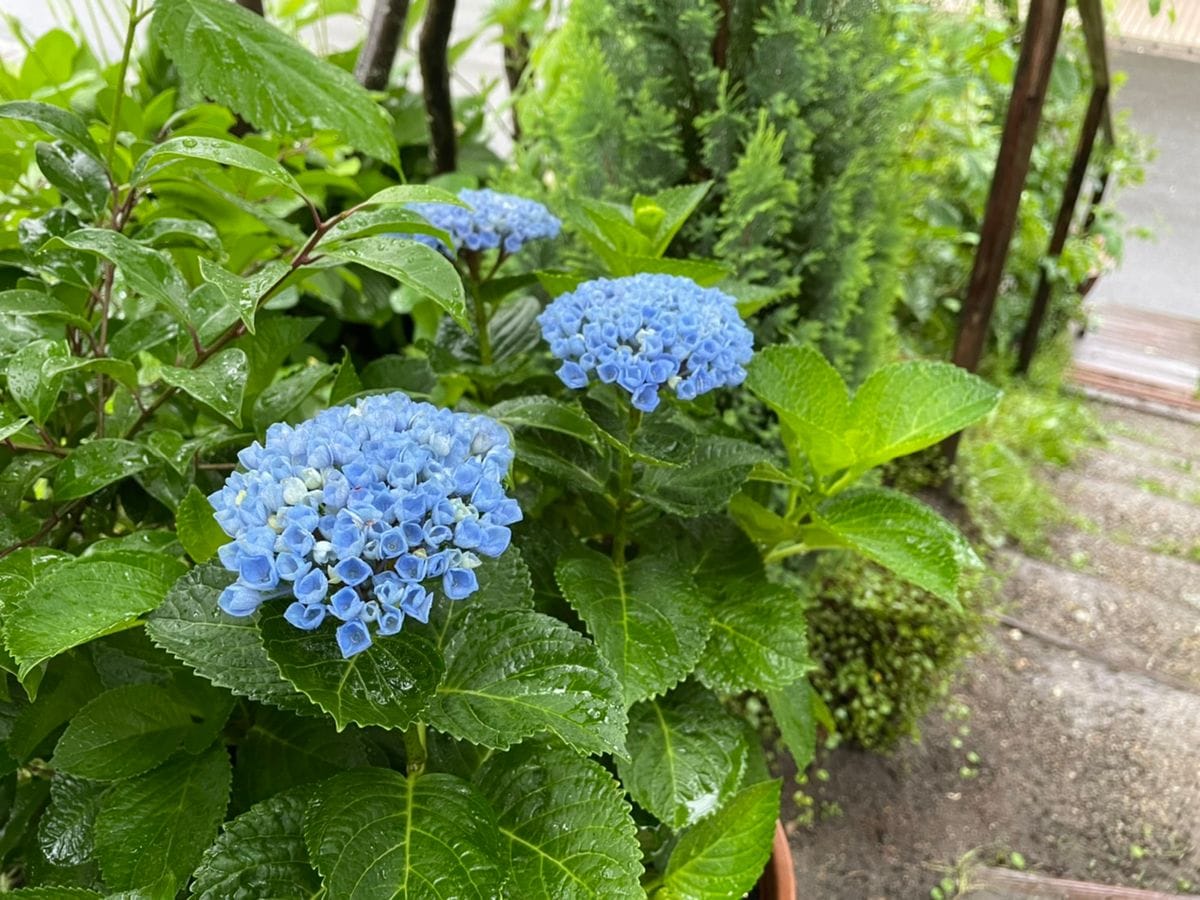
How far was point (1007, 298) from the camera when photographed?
331 centimetres

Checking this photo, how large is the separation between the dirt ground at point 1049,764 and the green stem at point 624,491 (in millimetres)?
783

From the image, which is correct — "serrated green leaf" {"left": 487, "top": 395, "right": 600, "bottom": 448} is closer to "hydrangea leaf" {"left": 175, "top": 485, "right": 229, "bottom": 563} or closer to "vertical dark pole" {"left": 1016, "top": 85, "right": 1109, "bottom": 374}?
"hydrangea leaf" {"left": 175, "top": 485, "right": 229, "bottom": 563}

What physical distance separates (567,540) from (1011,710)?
1270 mm

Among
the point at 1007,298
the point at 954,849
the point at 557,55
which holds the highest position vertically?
the point at 557,55

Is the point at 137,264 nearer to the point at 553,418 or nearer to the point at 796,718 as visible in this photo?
the point at 553,418

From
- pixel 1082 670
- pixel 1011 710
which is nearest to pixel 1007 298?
pixel 1082 670

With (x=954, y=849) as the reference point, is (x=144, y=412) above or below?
above

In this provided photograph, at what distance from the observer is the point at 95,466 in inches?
24.4

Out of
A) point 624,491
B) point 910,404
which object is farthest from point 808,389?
point 624,491

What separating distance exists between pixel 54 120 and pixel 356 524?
442mm

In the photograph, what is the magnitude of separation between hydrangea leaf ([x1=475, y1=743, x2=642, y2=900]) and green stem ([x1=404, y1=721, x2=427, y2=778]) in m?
0.05

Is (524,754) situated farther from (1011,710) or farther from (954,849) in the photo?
(1011,710)

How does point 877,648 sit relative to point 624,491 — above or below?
below

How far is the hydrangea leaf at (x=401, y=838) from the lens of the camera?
520 mm
